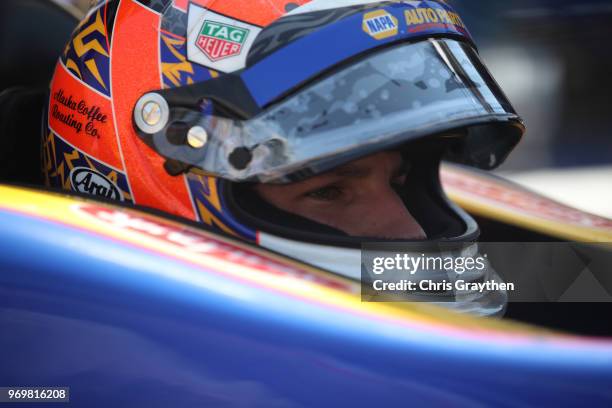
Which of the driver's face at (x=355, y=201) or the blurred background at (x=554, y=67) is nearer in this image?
the driver's face at (x=355, y=201)

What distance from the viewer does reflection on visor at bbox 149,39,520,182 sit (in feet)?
3.49

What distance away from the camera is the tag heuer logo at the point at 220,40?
1116 millimetres

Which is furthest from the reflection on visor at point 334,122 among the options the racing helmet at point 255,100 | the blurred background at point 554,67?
the blurred background at point 554,67

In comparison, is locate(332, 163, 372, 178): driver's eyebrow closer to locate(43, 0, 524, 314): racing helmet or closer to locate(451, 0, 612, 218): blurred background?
locate(43, 0, 524, 314): racing helmet

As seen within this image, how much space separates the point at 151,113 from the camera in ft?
3.73

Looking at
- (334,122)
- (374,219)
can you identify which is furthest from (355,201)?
(334,122)

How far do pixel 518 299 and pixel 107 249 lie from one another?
3.15 feet

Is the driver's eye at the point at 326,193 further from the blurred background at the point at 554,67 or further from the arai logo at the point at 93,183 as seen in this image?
the blurred background at the point at 554,67

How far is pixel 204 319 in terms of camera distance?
32.5 inches

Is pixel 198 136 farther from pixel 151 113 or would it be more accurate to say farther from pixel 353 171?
pixel 353 171

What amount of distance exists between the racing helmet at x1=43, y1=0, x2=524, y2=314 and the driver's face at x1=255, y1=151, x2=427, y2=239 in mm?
35

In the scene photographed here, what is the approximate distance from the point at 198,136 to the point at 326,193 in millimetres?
253

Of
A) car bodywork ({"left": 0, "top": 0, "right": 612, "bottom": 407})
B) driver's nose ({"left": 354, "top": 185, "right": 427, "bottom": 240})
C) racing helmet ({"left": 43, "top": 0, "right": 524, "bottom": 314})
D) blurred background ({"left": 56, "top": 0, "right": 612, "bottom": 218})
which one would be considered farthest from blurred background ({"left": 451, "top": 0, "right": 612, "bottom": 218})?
car bodywork ({"left": 0, "top": 0, "right": 612, "bottom": 407})

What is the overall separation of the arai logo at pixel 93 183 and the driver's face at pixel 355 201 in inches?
9.8
